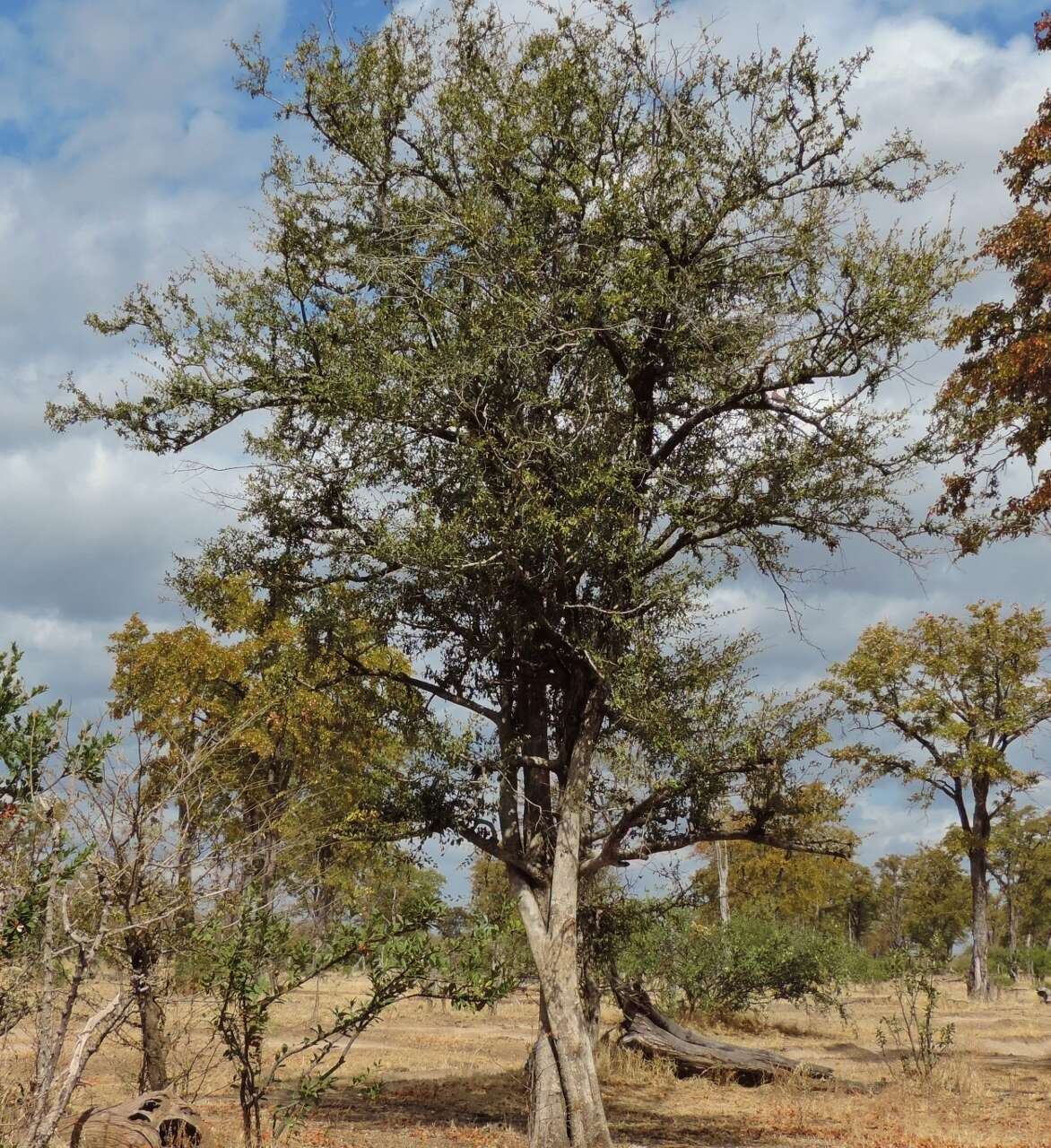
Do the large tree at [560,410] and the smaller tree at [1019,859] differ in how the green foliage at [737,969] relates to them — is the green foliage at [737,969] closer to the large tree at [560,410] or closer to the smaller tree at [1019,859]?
the large tree at [560,410]

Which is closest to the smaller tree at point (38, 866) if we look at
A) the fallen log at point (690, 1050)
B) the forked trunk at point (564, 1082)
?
the forked trunk at point (564, 1082)

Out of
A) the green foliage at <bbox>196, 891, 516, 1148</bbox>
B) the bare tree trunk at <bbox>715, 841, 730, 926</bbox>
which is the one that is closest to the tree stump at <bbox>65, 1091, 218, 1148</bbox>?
the green foliage at <bbox>196, 891, 516, 1148</bbox>

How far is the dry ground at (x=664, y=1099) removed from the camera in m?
13.3

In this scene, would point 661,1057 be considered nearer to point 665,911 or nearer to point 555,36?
point 665,911

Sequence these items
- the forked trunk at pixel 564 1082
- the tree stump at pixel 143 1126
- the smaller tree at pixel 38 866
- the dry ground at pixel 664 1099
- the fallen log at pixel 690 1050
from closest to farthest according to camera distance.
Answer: the smaller tree at pixel 38 866, the tree stump at pixel 143 1126, the forked trunk at pixel 564 1082, the dry ground at pixel 664 1099, the fallen log at pixel 690 1050

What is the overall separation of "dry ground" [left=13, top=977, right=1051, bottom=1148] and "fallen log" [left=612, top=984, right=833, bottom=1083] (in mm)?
336

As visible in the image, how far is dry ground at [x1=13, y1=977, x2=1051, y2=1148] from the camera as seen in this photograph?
13.3 m

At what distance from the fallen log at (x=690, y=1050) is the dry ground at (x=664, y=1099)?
0.34 m

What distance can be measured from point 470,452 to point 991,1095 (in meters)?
13.8

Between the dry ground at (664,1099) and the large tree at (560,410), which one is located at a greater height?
the large tree at (560,410)

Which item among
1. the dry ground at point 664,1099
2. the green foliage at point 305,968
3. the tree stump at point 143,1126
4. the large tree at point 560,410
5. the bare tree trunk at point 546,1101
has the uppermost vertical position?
the large tree at point 560,410

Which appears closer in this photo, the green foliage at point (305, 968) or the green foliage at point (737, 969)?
the green foliage at point (305, 968)

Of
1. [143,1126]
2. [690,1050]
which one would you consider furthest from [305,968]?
[690,1050]

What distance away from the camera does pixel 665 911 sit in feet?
51.0
